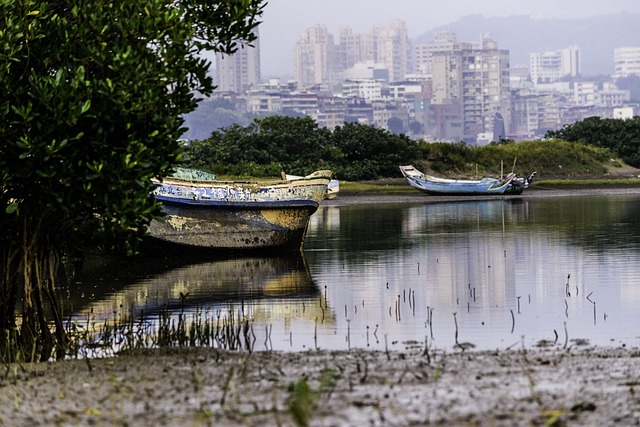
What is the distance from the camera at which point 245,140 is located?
74375mm

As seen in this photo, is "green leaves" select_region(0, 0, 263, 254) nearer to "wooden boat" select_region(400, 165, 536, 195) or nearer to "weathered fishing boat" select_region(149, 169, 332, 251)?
"weathered fishing boat" select_region(149, 169, 332, 251)

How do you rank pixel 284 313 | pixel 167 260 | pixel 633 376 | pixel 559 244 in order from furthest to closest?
pixel 559 244 < pixel 167 260 < pixel 284 313 < pixel 633 376

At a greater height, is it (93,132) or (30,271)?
(93,132)

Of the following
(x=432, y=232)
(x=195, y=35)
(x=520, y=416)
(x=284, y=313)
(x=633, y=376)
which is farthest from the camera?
(x=432, y=232)

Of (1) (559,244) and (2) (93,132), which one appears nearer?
(2) (93,132)

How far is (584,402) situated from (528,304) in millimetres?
10508

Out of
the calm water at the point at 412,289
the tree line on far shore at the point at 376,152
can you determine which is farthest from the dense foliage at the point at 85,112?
the tree line on far shore at the point at 376,152

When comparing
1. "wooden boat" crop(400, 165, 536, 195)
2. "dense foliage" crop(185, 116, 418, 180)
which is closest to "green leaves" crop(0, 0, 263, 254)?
"dense foliage" crop(185, 116, 418, 180)

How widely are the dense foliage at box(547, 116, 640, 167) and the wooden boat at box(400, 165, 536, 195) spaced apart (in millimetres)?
17136

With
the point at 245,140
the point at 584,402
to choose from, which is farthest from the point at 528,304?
the point at 245,140

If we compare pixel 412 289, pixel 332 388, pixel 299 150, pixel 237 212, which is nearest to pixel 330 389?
pixel 332 388

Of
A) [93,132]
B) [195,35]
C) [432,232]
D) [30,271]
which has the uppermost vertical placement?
[195,35]

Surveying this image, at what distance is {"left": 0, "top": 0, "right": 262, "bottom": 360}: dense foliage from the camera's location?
15836 millimetres

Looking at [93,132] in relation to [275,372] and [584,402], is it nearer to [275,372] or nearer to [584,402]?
[275,372]
